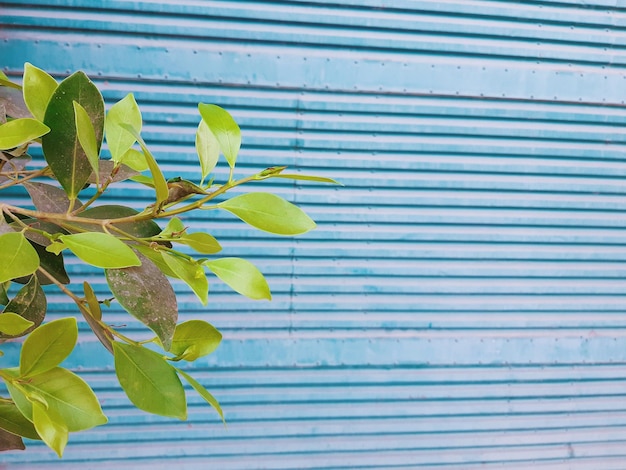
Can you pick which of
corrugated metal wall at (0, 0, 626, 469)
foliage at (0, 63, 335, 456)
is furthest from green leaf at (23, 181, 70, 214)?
corrugated metal wall at (0, 0, 626, 469)

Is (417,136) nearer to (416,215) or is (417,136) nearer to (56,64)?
(416,215)

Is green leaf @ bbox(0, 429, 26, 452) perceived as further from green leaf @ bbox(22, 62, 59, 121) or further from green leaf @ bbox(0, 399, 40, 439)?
green leaf @ bbox(22, 62, 59, 121)

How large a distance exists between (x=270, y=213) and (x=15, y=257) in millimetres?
152

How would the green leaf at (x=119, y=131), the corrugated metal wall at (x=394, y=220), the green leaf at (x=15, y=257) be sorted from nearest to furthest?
the green leaf at (x=15, y=257) → the green leaf at (x=119, y=131) → the corrugated metal wall at (x=394, y=220)

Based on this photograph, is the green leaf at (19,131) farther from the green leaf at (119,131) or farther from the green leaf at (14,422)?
the green leaf at (14,422)

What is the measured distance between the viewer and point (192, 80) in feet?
6.11

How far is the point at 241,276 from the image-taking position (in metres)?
0.36

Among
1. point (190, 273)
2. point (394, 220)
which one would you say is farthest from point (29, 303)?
point (394, 220)

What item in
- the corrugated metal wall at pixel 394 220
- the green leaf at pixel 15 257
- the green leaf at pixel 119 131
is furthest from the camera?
the corrugated metal wall at pixel 394 220

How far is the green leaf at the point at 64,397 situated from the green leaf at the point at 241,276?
0.11 m

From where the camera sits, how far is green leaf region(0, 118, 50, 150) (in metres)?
0.37

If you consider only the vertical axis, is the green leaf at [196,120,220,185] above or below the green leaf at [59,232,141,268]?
above

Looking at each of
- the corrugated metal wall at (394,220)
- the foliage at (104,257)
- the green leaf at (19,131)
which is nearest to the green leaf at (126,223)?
the foliage at (104,257)

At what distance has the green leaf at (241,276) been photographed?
0.35m
